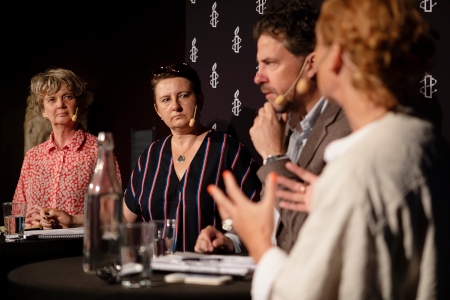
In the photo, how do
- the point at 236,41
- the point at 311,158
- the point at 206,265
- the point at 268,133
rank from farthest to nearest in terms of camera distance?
the point at 236,41, the point at 268,133, the point at 311,158, the point at 206,265

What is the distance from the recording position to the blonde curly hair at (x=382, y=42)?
1.18 m

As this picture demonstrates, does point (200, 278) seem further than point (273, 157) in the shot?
No

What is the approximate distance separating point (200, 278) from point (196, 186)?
4.80 ft

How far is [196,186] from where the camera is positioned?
10.0 ft

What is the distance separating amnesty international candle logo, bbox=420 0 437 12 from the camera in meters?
2.35

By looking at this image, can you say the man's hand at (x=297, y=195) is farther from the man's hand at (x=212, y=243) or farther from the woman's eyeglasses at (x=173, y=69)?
the woman's eyeglasses at (x=173, y=69)

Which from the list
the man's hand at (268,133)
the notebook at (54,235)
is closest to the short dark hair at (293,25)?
the man's hand at (268,133)

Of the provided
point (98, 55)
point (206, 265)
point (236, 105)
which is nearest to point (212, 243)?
point (206, 265)

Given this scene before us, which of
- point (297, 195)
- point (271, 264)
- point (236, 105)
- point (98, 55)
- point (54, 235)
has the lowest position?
point (54, 235)

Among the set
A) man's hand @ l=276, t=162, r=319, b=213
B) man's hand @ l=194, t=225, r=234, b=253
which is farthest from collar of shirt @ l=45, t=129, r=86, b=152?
man's hand @ l=276, t=162, r=319, b=213

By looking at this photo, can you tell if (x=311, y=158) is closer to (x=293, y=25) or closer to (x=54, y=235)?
(x=293, y=25)

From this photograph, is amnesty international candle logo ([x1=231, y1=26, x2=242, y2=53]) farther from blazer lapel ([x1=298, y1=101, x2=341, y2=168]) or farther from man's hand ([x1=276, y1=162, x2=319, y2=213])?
man's hand ([x1=276, y1=162, x2=319, y2=213])

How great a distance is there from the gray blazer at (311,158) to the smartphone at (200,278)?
489 mm

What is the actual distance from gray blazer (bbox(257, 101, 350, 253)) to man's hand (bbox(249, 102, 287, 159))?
9 cm
